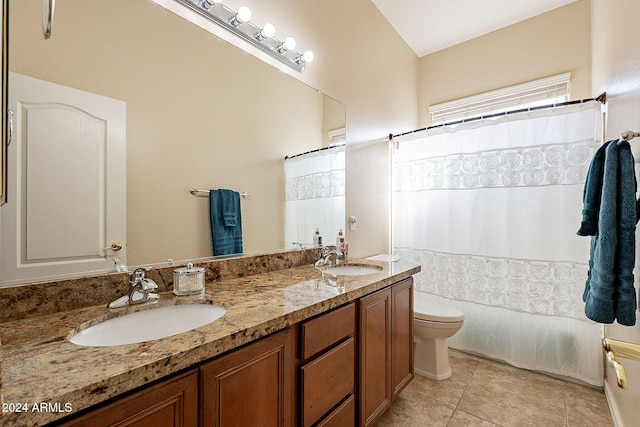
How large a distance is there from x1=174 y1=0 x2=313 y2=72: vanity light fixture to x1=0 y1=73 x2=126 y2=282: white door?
2.04 ft

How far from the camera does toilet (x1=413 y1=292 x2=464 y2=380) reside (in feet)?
6.55

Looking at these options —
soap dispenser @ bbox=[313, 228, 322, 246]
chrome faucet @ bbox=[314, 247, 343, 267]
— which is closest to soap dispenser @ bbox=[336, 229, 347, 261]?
chrome faucet @ bbox=[314, 247, 343, 267]

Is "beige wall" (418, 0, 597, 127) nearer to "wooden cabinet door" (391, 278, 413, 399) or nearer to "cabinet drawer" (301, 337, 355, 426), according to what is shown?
"wooden cabinet door" (391, 278, 413, 399)

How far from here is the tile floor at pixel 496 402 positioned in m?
1.67

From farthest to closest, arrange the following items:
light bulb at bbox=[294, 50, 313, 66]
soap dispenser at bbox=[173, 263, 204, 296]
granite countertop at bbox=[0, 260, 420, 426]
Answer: light bulb at bbox=[294, 50, 313, 66], soap dispenser at bbox=[173, 263, 204, 296], granite countertop at bbox=[0, 260, 420, 426]

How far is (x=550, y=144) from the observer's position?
203 centimetres

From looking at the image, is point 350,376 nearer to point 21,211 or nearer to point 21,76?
point 21,211

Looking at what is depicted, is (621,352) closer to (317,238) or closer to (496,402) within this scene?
(496,402)

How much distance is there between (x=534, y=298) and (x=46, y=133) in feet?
9.17

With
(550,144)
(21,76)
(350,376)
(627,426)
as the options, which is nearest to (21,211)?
(21,76)

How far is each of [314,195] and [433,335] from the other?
4.15 feet

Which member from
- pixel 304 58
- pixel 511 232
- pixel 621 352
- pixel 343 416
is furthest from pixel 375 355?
pixel 304 58

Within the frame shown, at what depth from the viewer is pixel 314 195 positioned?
1974mm

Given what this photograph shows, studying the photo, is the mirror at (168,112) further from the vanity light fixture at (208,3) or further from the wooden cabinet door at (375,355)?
the wooden cabinet door at (375,355)
